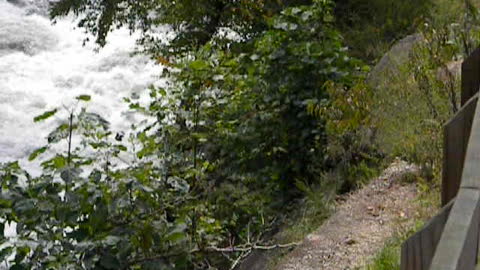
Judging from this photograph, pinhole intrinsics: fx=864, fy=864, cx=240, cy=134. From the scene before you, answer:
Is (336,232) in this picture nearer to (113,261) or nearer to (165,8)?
(113,261)

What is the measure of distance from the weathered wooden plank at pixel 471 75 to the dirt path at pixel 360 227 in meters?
2.15

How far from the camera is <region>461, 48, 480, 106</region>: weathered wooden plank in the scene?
236 cm

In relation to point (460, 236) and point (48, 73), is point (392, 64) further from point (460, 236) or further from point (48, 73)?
point (48, 73)

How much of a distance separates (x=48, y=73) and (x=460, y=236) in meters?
13.3

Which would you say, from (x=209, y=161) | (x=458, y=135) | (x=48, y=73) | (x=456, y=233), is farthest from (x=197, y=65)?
(x=48, y=73)

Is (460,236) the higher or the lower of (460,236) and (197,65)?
the higher

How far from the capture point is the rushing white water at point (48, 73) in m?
12.1

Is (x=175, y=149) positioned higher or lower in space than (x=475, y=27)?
lower

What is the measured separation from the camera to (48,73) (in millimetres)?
14070

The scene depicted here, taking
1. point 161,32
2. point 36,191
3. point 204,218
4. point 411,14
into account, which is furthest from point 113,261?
point 161,32

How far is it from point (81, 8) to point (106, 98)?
67.2 inches

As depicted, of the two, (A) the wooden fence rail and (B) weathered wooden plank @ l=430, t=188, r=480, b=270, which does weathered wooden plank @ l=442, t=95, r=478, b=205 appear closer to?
(A) the wooden fence rail

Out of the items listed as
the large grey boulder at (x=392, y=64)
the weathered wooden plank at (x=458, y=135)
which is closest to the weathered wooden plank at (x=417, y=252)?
the weathered wooden plank at (x=458, y=135)

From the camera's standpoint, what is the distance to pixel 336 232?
16.8ft
